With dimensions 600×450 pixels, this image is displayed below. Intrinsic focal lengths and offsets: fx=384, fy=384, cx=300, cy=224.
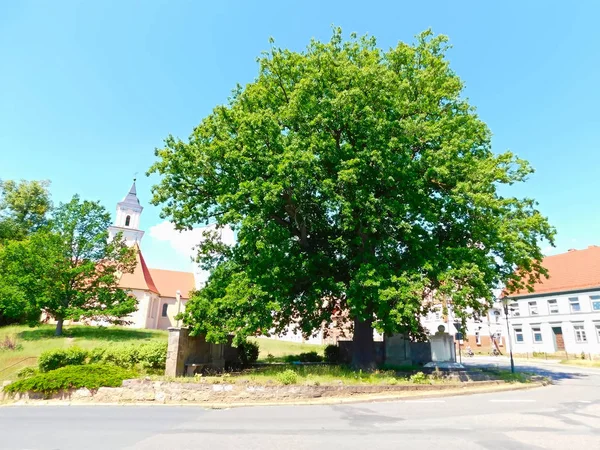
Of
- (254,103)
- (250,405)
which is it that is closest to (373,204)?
(254,103)

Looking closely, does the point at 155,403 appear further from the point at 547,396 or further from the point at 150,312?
the point at 150,312

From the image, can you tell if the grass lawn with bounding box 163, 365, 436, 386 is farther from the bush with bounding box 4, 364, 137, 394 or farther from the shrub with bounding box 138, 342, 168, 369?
the shrub with bounding box 138, 342, 168, 369

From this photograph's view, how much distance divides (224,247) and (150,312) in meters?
34.8

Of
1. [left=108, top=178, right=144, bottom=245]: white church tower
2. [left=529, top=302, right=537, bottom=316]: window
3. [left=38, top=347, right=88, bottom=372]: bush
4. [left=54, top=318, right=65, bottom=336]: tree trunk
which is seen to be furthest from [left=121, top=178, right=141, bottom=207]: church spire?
[left=529, top=302, right=537, bottom=316]: window

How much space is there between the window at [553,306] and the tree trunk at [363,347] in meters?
34.8

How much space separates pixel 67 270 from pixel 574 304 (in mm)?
49803

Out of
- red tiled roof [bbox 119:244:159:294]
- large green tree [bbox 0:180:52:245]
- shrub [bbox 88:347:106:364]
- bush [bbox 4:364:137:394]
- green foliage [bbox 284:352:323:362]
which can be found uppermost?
large green tree [bbox 0:180:52:245]

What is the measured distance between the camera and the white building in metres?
40.1

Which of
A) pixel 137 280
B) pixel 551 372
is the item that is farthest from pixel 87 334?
pixel 551 372

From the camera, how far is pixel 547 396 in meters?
14.7

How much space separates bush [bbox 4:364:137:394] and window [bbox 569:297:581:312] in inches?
1777

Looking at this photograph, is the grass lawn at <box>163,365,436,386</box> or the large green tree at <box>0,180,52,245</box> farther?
the large green tree at <box>0,180,52,245</box>

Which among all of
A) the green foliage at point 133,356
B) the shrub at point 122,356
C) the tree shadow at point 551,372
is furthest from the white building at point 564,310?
the shrub at point 122,356

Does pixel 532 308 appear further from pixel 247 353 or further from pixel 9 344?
pixel 9 344
